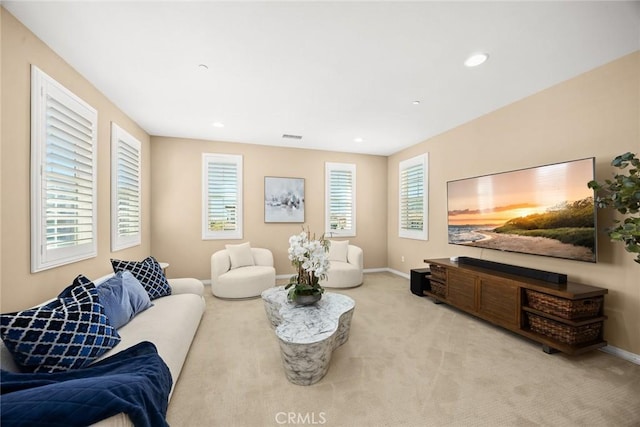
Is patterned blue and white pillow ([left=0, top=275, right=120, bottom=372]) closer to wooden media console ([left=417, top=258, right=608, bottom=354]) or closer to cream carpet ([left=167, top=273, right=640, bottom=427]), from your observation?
cream carpet ([left=167, top=273, right=640, bottom=427])

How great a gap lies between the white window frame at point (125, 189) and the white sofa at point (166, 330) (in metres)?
1.15

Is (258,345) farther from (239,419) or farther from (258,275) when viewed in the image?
(258,275)

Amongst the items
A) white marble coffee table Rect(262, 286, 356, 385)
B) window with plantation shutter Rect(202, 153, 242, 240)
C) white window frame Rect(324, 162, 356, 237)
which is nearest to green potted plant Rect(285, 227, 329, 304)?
white marble coffee table Rect(262, 286, 356, 385)

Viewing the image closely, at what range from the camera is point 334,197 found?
5.50 m

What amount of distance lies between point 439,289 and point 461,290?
1.47ft

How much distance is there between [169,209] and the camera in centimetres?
457

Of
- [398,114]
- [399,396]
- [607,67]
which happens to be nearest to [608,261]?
[607,67]

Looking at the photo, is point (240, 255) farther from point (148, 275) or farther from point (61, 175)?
point (61, 175)

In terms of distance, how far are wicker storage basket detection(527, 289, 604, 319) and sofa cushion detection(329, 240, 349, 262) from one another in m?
3.04

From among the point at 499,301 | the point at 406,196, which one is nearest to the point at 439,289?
the point at 499,301

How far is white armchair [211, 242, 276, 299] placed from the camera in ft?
12.7

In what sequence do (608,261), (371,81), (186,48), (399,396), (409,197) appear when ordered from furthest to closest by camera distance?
1. (409,197)
2. (371,81)
3. (608,261)
4. (186,48)
5. (399,396)

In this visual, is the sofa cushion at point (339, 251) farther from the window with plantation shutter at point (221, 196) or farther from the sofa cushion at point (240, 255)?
the window with plantation shutter at point (221, 196)

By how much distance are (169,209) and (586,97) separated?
575cm
